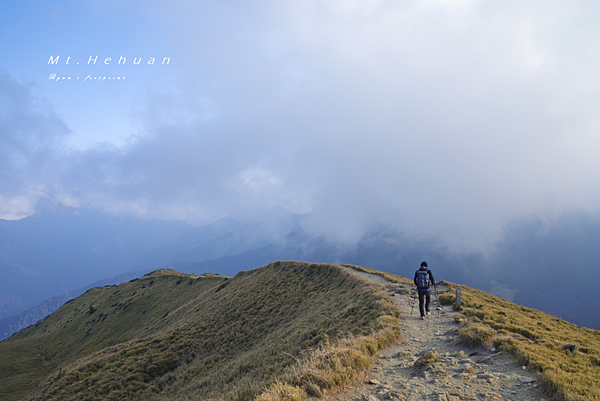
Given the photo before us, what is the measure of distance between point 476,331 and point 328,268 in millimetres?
26157

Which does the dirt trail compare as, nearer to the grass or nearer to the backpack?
the grass

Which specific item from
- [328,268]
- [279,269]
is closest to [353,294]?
[328,268]

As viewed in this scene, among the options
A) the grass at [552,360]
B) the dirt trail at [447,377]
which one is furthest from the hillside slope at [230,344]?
the grass at [552,360]

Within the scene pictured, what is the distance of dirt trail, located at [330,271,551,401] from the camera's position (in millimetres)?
7613

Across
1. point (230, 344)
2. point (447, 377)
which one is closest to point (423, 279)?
point (447, 377)

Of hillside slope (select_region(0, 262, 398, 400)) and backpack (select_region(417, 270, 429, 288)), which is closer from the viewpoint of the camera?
backpack (select_region(417, 270, 429, 288))

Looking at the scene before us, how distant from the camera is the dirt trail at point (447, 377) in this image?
7.61m

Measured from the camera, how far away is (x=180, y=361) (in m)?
25.8

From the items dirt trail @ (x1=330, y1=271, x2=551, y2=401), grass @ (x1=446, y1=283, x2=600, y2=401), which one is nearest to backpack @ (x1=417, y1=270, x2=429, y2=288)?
grass @ (x1=446, y1=283, x2=600, y2=401)

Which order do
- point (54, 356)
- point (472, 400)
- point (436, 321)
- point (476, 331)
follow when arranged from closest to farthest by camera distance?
point (472, 400) → point (476, 331) → point (436, 321) → point (54, 356)

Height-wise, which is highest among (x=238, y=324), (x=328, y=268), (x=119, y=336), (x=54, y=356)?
(x=328, y=268)

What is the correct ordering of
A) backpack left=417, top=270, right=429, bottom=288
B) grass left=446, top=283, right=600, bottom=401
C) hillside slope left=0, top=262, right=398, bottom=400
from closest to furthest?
grass left=446, top=283, right=600, bottom=401
backpack left=417, top=270, right=429, bottom=288
hillside slope left=0, top=262, right=398, bottom=400

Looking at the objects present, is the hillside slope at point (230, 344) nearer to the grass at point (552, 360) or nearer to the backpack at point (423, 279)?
the backpack at point (423, 279)

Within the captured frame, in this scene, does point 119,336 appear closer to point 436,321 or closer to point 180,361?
point 180,361
